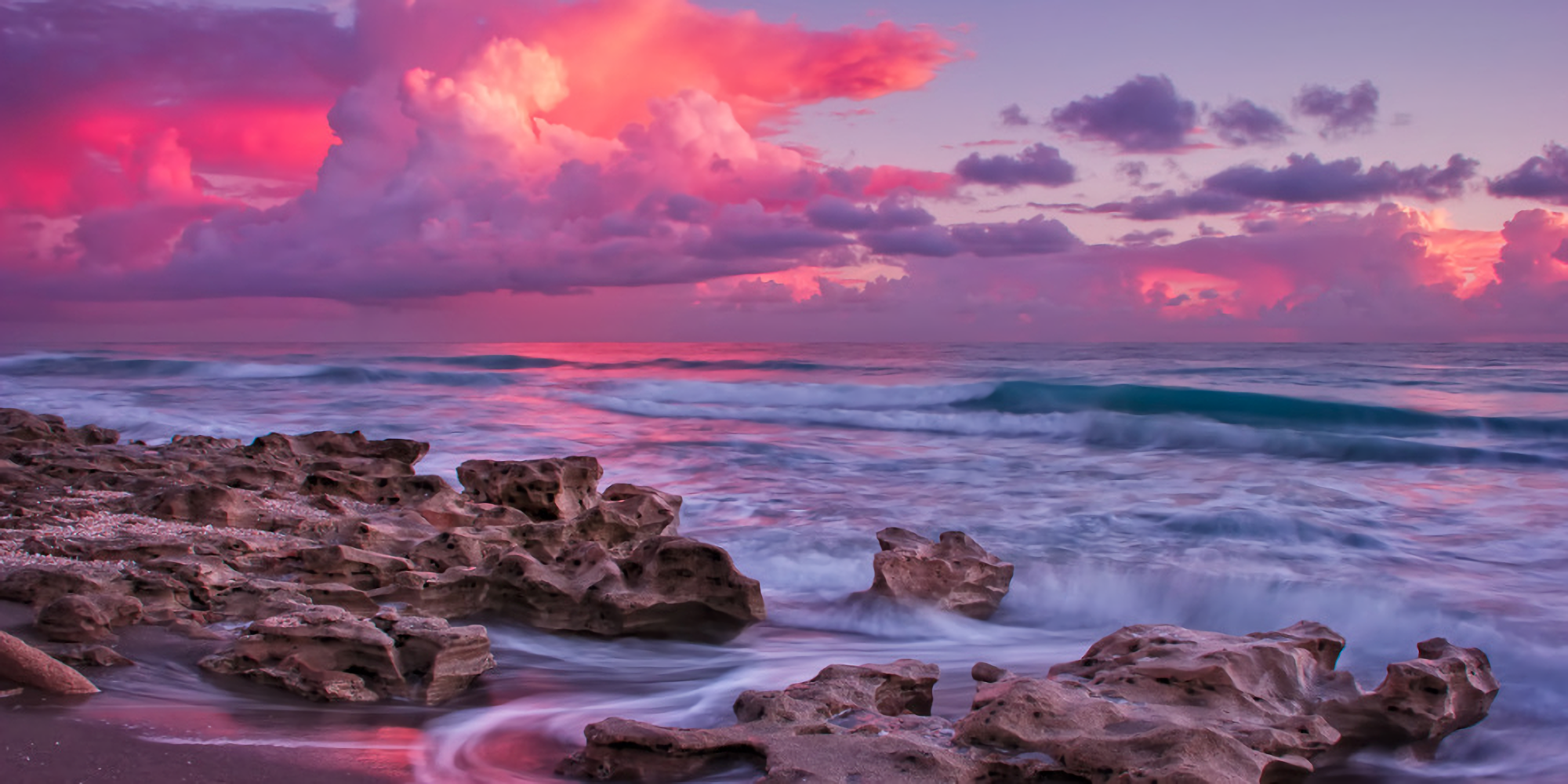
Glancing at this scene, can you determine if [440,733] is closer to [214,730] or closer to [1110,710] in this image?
[214,730]

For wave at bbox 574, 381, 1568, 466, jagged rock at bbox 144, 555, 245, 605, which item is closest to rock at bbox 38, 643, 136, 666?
jagged rock at bbox 144, 555, 245, 605

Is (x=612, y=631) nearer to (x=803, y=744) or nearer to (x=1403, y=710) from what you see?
(x=803, y=744)

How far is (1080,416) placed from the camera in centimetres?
1873

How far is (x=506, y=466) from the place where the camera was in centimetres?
730

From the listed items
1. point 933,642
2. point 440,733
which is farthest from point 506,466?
point 440,733

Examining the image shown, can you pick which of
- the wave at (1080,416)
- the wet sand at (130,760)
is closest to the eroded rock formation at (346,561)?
the wet sand at (130,760)

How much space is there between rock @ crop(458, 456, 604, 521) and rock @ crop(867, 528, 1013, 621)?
2283 millimetres

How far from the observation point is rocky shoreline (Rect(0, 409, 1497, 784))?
319 cm

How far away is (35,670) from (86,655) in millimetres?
480

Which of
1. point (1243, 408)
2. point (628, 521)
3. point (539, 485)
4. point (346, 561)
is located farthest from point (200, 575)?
point (1243, 408)

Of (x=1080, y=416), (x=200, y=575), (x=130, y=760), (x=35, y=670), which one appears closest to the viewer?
(x=130, y=760)

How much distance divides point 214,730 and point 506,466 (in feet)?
13.3

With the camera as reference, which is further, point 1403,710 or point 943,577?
point 943,577

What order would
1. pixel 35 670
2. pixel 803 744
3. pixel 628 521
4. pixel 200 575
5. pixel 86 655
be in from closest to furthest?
1. pixel 803 744
2. pixel 35 670
3. pixel 86 655
4. pixel 200 575
5. pixel 628 521
